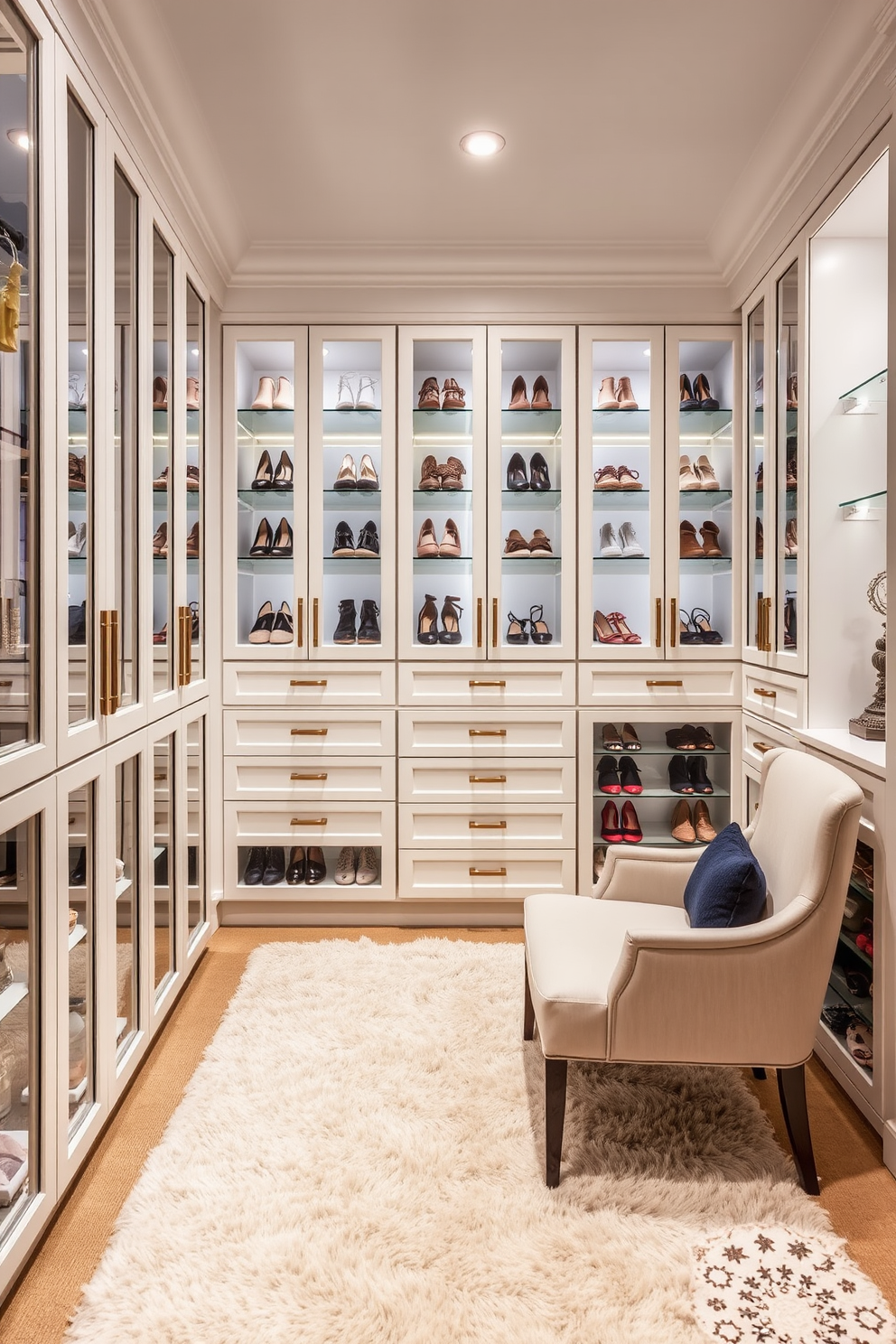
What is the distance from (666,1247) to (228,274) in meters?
3.51

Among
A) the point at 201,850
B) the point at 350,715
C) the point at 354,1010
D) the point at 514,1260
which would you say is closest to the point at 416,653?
the point at 350,715

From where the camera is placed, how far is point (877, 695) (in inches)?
92.9

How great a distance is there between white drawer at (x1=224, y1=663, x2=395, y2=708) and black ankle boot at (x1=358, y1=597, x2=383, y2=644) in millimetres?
105

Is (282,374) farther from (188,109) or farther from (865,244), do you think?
(865,244)

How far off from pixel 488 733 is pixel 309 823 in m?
0.85

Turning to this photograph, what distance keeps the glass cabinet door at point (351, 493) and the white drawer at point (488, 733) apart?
13.8 inches

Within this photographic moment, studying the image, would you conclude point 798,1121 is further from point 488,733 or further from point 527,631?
point 527,631

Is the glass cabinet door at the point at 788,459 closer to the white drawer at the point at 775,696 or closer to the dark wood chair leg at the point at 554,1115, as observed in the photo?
the white drawer at the point at 775,696

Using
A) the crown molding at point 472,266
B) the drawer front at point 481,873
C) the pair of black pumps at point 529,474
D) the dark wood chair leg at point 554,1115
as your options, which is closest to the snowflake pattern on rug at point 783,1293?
the dark wood chair leg at point 554,1115

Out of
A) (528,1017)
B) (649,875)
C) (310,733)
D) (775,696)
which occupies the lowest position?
(528,1017)

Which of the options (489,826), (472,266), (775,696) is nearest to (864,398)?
(775,696)

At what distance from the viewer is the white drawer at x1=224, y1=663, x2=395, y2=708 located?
11.3 ft

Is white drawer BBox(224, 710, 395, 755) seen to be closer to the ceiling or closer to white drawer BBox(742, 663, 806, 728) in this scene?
white drawer BBox(742, 663, 806, 728)

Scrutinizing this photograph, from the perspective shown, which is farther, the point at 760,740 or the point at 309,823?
the point at 309,823
